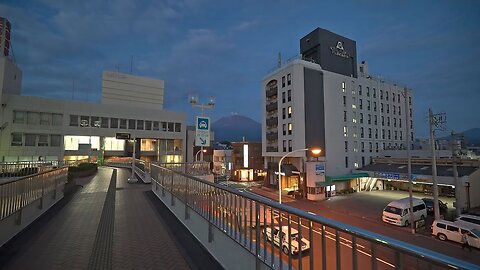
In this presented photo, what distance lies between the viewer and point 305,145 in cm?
3472

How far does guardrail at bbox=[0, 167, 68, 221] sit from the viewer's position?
5730 millimetres

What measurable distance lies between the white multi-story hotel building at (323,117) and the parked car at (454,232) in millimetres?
15279

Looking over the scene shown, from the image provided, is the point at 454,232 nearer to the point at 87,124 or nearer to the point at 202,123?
the point at 202,123

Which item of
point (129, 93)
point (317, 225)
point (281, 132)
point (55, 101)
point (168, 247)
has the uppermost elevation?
point (129, 93)

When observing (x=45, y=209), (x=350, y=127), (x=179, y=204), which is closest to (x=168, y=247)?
(x=179, y=204)

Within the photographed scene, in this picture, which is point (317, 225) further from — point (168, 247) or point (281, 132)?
point (281, 132)

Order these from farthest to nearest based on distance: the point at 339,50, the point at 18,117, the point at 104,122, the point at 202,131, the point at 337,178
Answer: the point at 104,122
the point at 339,50
the point at 18,117
the point at 337,178
the point at 202,131

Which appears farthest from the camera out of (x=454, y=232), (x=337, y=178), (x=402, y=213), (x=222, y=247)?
(x=337, y=178)

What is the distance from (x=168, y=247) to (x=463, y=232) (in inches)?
868

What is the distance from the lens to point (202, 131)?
1452cm

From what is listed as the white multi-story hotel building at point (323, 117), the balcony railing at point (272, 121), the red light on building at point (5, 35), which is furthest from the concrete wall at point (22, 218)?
the red light on building at point (5, 35)

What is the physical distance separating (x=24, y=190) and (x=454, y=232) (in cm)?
2576

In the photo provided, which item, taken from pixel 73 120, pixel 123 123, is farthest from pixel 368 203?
pixel 73 120

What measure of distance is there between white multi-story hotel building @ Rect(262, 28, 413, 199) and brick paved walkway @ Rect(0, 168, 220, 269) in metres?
29.7
